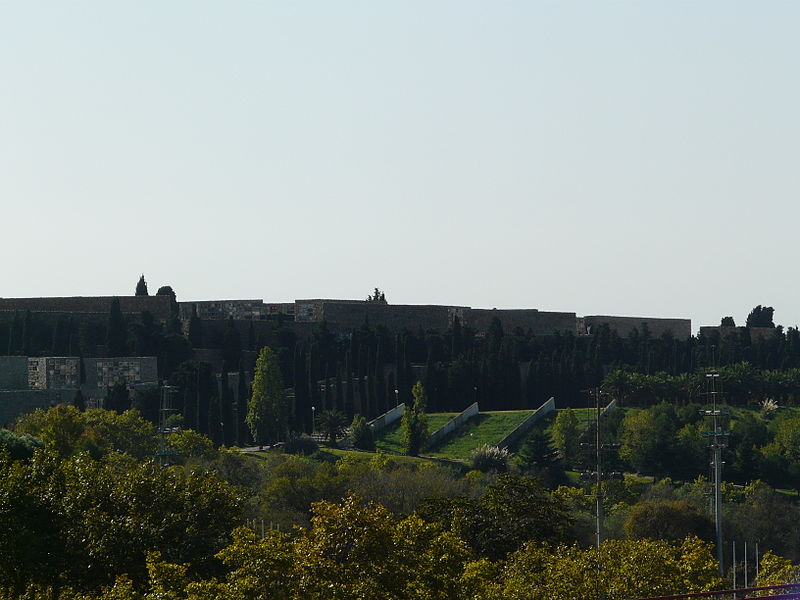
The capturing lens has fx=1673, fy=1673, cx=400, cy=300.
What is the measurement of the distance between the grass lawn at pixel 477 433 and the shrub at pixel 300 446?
5804 millimetres

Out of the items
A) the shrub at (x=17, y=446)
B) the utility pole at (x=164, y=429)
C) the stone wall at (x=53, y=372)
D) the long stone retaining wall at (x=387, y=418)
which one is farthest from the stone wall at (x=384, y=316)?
the shrub at (x=17, y=446)

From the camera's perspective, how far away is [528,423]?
282ft

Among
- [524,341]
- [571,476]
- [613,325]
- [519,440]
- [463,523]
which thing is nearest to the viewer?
[463,523]

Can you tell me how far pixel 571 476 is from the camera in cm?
7688

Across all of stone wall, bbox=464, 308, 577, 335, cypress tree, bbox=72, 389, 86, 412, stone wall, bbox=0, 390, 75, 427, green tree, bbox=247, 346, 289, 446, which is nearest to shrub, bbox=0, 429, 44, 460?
cypress tree, bbox=72, 389, 86, 412

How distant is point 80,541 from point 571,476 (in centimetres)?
4909

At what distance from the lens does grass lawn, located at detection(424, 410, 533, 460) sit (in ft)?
268

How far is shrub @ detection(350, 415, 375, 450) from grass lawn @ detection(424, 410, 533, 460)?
9.23 feet

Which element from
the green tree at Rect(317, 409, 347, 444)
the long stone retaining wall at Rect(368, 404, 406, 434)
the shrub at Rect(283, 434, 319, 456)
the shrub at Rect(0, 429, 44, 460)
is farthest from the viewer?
the long stone retaining wall at Rect(368, 404, 406, 434)

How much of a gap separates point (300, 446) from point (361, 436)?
3.53 m

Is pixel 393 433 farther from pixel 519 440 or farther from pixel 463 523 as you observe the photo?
pixel 463 523

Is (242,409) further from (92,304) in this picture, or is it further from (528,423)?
(92,304)

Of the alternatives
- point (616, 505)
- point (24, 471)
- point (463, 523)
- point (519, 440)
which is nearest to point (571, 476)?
point (519, 440)

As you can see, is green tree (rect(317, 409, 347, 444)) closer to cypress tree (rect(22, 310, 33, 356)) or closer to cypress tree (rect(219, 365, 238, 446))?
cypress tree (rect(219, 365, 238, 446))
